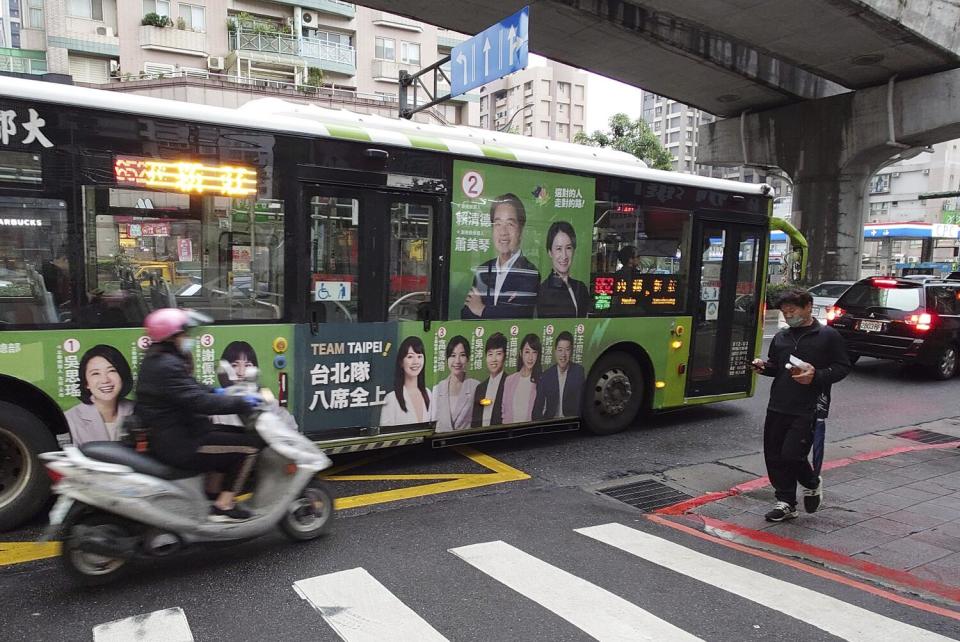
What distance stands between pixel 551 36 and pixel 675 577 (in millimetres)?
16374

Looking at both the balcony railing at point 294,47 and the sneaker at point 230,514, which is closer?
the sneaker at point 230,514

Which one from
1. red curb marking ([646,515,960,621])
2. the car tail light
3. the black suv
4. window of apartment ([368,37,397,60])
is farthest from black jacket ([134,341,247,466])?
window of apartment ([368,37,397,60])

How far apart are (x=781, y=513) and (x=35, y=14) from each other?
1399 inches

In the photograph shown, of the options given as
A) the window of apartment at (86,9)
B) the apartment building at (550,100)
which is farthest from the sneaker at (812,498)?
the apartment building at (550,100)

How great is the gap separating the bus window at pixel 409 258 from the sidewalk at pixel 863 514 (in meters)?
2.78

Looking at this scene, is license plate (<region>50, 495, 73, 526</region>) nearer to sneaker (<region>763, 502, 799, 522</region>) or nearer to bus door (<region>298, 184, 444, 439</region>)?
bus door (<region>298, 184, 444, 439</region>)

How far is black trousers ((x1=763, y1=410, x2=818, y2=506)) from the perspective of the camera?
16.1 ft

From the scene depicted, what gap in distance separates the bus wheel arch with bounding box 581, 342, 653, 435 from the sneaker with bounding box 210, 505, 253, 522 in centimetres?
423

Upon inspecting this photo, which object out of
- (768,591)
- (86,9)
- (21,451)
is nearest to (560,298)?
(768,591)

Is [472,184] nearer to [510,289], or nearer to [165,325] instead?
[510,289]

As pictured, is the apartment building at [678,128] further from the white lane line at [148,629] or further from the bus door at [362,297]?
the white lane line at [148,629]

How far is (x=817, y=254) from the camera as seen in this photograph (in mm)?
22719

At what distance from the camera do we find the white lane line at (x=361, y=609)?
3.29 metres

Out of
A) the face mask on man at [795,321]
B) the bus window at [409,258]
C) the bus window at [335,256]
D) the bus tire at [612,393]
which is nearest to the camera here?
the face mask on man at [795,321]
